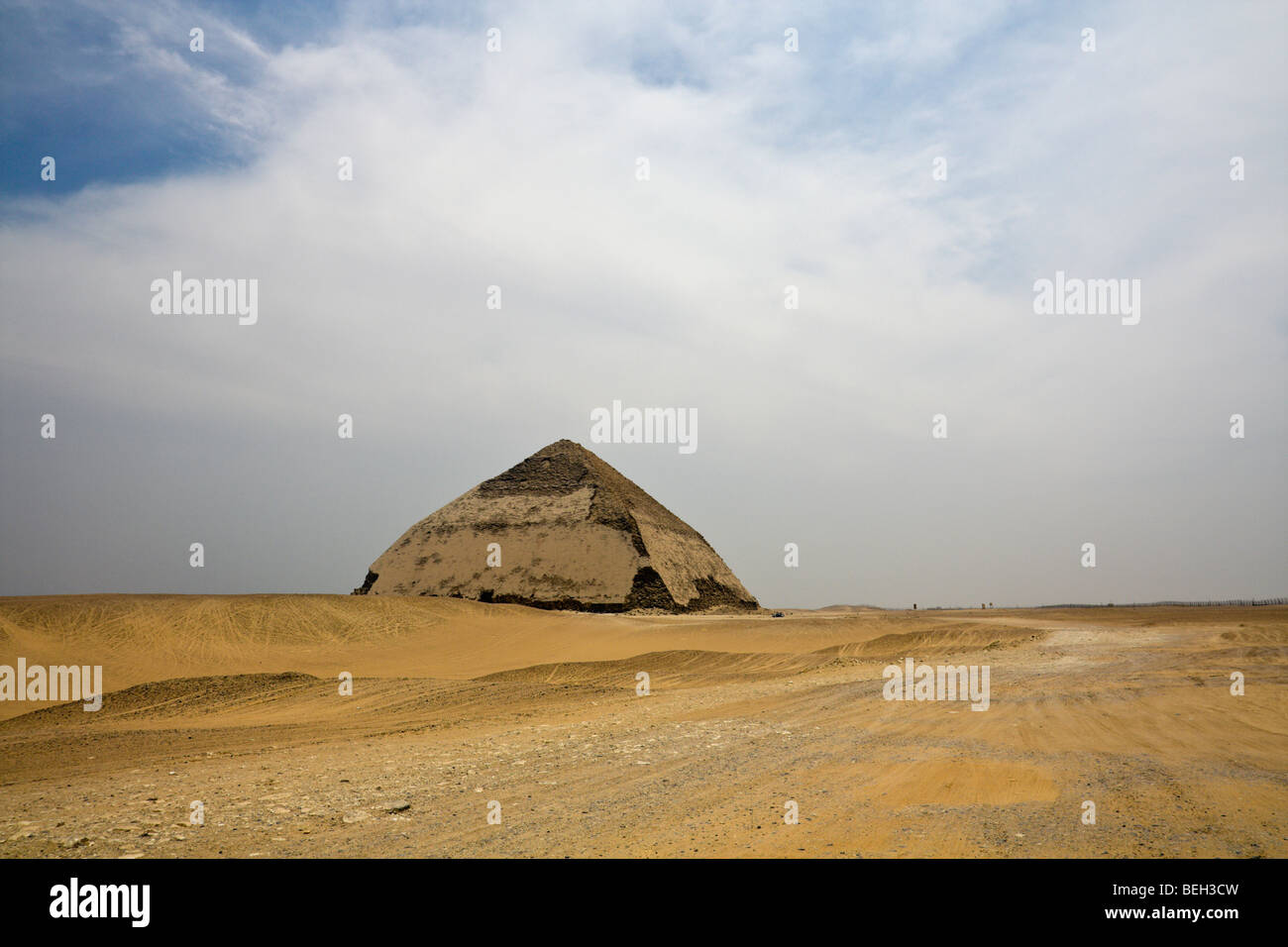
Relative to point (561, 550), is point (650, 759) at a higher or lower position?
higher

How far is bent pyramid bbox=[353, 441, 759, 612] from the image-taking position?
52.2 meters

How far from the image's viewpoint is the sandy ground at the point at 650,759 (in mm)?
5066

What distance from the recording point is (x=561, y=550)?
183 ft

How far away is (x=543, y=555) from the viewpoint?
5600 cm

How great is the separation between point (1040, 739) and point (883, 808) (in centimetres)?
369

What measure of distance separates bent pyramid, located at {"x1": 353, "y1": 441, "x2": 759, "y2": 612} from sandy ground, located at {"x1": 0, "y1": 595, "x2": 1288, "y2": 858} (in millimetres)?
32676

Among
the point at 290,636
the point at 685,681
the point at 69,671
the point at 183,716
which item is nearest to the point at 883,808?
the point at 685,681

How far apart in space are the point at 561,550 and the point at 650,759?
160ft

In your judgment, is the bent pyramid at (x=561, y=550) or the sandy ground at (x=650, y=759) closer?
the sandy ground at (x=650, y=759)

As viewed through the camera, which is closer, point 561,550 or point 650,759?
point 650,759

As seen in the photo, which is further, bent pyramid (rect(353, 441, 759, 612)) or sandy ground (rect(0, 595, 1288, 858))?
bent pyramid (rect(353, 441, 759, 612))

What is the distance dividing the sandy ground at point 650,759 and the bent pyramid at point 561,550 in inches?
1286

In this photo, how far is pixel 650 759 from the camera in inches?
301
